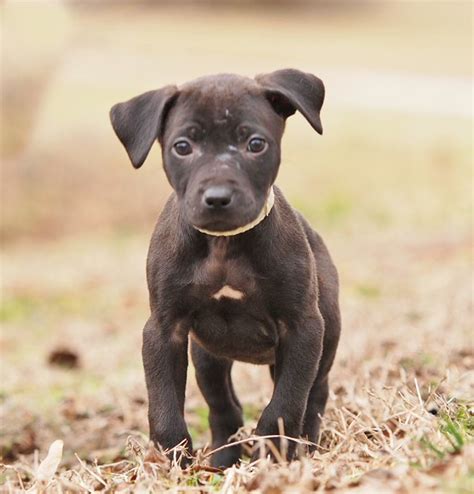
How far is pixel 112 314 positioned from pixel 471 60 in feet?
50.1

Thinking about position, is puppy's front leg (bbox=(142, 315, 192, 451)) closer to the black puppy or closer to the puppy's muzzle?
the black puppy

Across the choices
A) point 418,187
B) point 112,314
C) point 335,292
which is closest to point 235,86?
point 335,292

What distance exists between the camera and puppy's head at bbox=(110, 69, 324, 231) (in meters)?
4.21

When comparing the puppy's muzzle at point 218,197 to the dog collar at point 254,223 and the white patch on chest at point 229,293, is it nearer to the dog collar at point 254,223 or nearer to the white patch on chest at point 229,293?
the dog collar at point 254,223

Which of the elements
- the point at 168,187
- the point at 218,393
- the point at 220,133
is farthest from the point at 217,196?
the point at 168,187

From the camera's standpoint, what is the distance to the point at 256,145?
4.38 meters

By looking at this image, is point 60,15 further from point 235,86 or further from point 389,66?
point 235,86

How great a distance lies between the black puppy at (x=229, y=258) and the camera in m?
4.39

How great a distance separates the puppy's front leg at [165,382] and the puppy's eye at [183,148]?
2.61 feet

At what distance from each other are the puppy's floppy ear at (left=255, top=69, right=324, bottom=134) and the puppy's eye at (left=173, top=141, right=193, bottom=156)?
465mm

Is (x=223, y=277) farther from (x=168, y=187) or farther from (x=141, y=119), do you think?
(x=168, y=187)

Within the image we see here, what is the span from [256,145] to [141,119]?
0.60 m

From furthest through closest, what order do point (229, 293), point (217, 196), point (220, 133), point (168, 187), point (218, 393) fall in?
point (168, 187) → point (218, 393) → point (229, 293) → point (220, 133) → point (217, 196)

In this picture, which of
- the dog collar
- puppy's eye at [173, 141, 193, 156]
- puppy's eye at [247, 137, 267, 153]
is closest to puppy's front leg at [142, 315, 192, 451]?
the dog collar
